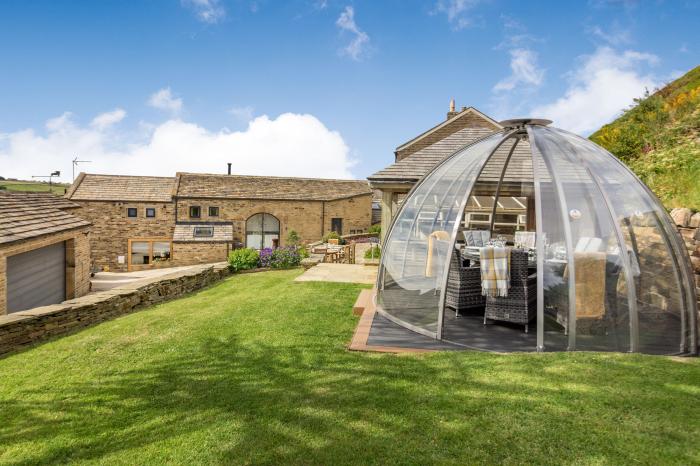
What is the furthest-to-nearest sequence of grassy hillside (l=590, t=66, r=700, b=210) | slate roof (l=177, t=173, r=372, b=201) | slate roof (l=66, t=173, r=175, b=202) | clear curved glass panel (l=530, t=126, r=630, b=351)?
1. slate roof (l=177, t=173, r=372, b=201)
2. slate roof (l=66, t=173, r=175, b=202)
3. grassy hillside (l=590, t=66, r=700, b=210)
4. clear curved glass panel (l=530, t=126, r=630, b=351)

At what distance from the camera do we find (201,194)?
30906 mm

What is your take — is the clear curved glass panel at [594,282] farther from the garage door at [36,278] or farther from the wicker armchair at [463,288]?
the garage door at [36,278]

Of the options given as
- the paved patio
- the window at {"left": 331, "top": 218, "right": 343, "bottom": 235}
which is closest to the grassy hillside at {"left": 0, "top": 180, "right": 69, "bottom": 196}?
the window at {"left": 331, "top": 218, "right": 343, "bottom": 235}

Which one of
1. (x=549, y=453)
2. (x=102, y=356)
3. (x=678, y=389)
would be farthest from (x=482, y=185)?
(x=102, y=356)

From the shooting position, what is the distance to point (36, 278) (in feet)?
40.7

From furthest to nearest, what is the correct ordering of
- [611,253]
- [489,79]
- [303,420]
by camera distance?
1. [489,79]
2. [611,253]
3. [303,420]

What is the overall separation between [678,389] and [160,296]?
12.2 m

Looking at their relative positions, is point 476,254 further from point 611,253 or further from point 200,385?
point 200,385

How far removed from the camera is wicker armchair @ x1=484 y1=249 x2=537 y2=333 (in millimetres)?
5941

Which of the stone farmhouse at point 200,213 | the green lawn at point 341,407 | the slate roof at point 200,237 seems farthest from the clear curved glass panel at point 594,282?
the slate roof at point 200,237

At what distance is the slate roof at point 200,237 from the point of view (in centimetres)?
2854

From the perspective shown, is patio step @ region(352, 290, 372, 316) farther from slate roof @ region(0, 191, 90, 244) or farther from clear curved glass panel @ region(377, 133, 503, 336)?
slate roof @ region(0, 191, 90, 244)

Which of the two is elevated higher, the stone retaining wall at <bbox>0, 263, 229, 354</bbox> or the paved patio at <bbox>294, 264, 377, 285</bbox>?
the paved patio at <bbox>294, 264, 377, 285</bbox>

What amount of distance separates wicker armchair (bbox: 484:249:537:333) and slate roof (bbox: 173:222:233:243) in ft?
83.8
